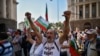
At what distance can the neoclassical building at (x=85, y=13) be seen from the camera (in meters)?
62.1

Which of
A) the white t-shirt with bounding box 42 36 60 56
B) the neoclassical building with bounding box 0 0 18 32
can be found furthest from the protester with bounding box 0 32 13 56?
the neoclassical building with bounding box 0 0 18 32

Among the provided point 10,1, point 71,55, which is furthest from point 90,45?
point 10,1

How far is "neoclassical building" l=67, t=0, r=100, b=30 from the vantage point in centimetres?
6212

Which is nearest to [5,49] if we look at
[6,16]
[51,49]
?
[51,49]

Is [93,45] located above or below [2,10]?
below

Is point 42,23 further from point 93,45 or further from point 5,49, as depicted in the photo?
point 5,49

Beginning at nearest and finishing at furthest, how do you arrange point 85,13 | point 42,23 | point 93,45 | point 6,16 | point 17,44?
1. point 93,45
2. point 42,23
3. point 17,44
4. point 6,16
5. point 85,13

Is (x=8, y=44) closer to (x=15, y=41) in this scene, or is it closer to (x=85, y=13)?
(x=15, y=41)

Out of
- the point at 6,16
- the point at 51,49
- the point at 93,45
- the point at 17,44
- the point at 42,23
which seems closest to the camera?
the point at 51,49

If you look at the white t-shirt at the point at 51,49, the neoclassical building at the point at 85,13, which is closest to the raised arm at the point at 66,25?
the white t-shirt at the point at 51,49

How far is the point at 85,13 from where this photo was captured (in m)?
66.7

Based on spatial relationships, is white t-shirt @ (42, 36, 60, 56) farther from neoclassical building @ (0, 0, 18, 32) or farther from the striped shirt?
neoclassical building @ (0, 0, 18, 32)

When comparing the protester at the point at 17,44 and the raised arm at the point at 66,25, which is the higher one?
the raised arm at the point at 66,25

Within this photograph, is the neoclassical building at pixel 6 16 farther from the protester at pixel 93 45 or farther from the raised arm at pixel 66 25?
the raised arm at pixel 66 25
